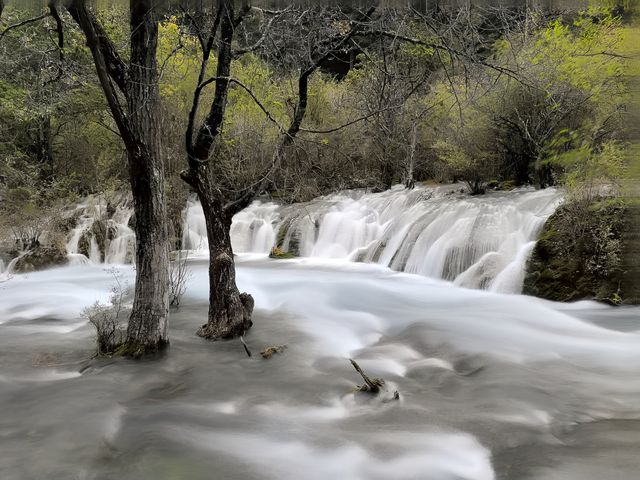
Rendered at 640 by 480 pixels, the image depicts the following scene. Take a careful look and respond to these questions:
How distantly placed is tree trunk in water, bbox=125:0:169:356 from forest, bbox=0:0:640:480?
0.09ft

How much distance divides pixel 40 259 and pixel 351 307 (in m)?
11.1

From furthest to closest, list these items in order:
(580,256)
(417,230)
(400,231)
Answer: (400,231)
(417,230)
(580,256)

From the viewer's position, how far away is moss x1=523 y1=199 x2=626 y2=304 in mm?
8414

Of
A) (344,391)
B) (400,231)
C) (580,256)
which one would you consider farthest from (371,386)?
(400,231)

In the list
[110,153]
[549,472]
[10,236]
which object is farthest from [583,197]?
[110,153]

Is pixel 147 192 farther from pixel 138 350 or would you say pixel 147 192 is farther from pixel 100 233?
pixel 100 233

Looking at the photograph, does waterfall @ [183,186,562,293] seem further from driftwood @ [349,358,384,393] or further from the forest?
driftwood @ [349,358,384,393]

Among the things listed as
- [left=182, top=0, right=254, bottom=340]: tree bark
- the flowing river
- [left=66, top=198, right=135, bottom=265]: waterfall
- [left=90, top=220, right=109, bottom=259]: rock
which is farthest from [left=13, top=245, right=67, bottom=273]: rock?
[left=182, top=0, right=254, bottom=340]: tree bark

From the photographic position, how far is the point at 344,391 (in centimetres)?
502

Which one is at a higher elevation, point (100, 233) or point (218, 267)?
point (100, 233)

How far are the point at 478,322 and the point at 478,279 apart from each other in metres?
2.94

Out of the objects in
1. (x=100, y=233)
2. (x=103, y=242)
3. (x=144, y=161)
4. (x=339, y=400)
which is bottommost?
(x=339, y=400)

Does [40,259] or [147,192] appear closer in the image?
[147,192]

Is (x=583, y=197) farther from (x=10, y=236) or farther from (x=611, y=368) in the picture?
(x=10, y=236)
